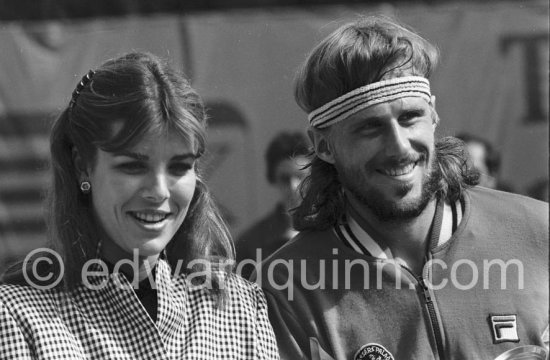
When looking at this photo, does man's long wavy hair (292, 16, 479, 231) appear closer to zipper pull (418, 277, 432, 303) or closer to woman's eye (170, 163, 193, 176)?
zipper pull (418, 277, 432, 303)

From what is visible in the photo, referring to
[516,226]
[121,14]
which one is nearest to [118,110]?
[516,226]

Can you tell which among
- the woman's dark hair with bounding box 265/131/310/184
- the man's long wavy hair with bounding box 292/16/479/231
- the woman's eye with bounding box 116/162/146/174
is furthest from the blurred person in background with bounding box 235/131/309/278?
the woman's eye with bounding box 116/162/146/174

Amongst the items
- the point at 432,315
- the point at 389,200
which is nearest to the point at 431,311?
the point at 432,315

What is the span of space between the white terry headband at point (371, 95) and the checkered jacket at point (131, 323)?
0.49 metres

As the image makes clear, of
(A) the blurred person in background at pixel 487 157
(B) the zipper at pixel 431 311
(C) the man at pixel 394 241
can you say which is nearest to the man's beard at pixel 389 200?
(C) the man at pixel 394 241

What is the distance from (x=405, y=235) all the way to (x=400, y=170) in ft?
0.68

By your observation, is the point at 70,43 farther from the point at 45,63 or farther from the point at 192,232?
the point at 192,232

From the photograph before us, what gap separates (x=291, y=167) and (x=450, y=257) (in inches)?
75.6

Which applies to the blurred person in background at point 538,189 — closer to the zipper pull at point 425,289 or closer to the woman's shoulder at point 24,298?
the zipper pull at point 425,289

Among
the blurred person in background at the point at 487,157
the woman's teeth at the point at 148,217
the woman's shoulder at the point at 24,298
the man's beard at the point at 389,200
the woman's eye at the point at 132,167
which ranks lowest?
the blurred person in background at the point at 487,157

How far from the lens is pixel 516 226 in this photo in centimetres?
263

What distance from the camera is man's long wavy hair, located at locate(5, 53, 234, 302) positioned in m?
2.22

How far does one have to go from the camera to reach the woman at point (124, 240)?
2211mm

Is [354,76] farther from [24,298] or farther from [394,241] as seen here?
[24,298]
